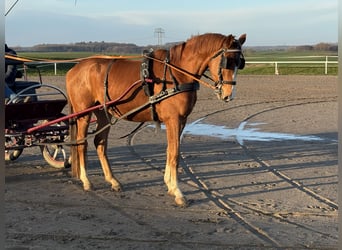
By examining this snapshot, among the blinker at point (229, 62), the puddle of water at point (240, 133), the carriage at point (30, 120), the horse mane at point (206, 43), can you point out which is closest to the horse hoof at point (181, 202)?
the blinker at point (229, 62)

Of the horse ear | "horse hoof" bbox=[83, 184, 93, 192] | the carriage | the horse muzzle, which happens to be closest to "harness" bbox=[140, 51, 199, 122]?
the horse muzzle

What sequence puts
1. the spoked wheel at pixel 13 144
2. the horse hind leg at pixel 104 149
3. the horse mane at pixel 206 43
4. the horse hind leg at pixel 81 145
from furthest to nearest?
1. the spoked wheel at pixel 13 144
2. the horse hind leg at pixel 81 145
3. the horse hind leg at pixel 104 149
4. the horse mane at pixel 206 43

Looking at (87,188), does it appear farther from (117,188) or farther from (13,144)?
(13,144)

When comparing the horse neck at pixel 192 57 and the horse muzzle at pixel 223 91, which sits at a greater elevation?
the horse neck at pixel 192 57

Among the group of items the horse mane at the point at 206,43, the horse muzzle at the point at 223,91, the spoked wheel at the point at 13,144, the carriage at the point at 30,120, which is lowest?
the spoked wheel at the point at 13,144

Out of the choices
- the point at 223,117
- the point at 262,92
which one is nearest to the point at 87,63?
the point at 223,117

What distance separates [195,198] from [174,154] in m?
0.66

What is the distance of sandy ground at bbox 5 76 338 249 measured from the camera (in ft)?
16.7

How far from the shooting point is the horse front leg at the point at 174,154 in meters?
6.43

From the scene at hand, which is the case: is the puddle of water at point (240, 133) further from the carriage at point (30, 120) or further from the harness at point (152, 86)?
the harness at point (152, 86)

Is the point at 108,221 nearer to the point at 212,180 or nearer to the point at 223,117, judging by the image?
the point at 212,180

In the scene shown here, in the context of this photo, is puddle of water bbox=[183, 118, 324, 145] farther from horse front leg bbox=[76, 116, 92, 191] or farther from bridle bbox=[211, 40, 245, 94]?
bridle bbox=[211, 40, 245, 94]

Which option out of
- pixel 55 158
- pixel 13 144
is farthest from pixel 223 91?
pixel 55 158

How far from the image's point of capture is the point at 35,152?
32.4 feet
